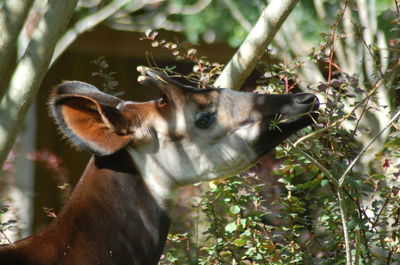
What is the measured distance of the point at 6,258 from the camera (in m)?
2.65

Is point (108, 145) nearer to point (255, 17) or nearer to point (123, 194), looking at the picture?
point (123, 194)

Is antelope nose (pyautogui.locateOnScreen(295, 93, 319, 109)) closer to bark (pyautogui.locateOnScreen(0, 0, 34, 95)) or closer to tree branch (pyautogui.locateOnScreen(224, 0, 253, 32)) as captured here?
bark (pyautogui.locateOnScreen(0, 0, 34, 95))

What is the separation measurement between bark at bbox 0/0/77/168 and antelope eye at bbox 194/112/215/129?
0.67 m

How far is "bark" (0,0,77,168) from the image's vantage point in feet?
10.1

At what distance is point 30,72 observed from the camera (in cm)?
315

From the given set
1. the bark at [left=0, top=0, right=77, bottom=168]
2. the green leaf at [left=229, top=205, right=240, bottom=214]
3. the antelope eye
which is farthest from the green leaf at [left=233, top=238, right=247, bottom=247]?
the bark at [left=0, top=0, right=77, bottom=168]

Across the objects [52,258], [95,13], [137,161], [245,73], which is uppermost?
[95,13]

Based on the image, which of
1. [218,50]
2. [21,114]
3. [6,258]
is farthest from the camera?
[218,50]

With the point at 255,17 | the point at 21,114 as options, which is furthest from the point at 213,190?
the point at 255,17

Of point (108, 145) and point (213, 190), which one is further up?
point (108, 145)

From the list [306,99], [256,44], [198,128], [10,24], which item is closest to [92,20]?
[256,44]

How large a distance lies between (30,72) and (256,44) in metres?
1.01

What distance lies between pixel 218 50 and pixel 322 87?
5288 mm

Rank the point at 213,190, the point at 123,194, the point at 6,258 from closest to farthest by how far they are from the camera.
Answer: the point at 6,258 < the point at 123,194 < the point at 213,190
